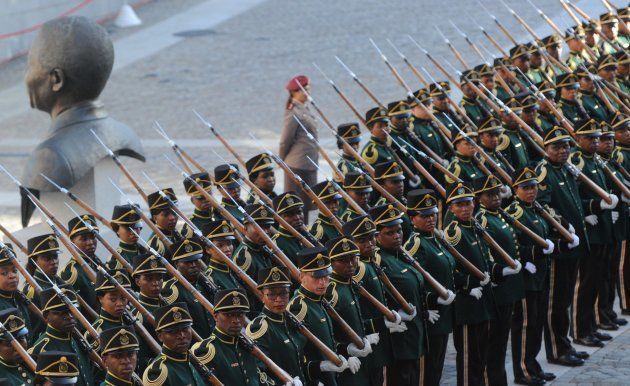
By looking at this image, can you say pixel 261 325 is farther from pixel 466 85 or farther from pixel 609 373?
pixel 466 85

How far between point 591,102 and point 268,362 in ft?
26.1

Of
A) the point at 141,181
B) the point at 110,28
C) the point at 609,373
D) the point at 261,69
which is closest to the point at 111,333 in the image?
the point at 609,373

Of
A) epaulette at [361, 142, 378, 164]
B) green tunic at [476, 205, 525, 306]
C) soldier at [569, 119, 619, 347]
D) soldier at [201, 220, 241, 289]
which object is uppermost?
soldier at [201, 220, 241, 289]

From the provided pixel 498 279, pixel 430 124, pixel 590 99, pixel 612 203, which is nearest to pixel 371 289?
pixel 498 279

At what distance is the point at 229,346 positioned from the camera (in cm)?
928

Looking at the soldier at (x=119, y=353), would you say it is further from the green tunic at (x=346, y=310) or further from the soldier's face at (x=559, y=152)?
the soldier's face at (x=559, y=152)

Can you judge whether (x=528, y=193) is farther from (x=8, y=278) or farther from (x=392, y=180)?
(x=8, y=278)

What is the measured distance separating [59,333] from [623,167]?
6493 mm

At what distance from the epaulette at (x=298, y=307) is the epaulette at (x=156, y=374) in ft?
4.37

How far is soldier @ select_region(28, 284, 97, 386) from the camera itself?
31.0 feet

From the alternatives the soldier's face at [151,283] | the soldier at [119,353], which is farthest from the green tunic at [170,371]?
the soldier's face at [151,283]

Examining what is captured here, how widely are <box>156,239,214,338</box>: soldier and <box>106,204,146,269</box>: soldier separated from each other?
37.8 inches

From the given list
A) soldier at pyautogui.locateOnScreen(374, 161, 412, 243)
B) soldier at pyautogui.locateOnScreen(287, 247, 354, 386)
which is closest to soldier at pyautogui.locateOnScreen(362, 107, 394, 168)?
soldier at pyautogui.locateOnScreen(374, 161, 412, 243)

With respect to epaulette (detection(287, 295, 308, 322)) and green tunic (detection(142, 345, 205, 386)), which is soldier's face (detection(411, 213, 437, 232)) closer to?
epaulette (detection(287, 295, 308, 322))
